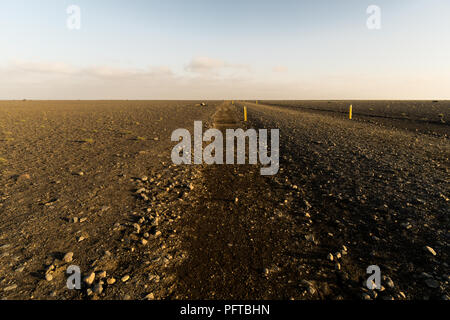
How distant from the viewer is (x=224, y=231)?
5.01 meters

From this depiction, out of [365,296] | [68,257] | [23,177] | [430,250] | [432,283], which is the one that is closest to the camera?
[365,296]

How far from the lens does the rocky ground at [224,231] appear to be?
3.45m

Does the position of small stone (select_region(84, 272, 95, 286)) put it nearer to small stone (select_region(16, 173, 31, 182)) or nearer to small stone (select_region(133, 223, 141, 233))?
small stone (select_region(133, 223, 141, 233))

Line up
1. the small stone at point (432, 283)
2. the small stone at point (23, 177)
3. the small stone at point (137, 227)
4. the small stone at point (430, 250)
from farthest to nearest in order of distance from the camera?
the small stone at point (23, 177) → the small stone at point (137, 227) → the small stone at point (430, 250) → the small stone at point (432, 283)

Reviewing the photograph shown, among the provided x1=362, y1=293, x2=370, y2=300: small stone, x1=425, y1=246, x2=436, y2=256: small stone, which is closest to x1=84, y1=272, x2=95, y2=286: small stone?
x1=362, y1=293, x2=370, y2=300: small stone

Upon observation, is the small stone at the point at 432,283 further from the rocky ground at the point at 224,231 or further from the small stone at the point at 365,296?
the small stone at the point at 365,296

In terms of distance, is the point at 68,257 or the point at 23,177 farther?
the point at 23,177

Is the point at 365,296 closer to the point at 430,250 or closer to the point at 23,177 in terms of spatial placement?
the point at 430,250

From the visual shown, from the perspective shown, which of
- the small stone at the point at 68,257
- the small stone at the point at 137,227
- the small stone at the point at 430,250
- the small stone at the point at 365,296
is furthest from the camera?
the small stone at the point at 137,227

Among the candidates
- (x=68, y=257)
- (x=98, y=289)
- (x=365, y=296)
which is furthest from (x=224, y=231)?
(x=68, y=257)

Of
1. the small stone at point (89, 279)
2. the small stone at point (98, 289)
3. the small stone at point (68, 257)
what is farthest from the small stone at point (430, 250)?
the small stone at point (68, 257)

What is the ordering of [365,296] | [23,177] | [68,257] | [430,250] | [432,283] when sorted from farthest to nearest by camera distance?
[23,177] → [430,250] → [68,257] → [432,283] → [365,296]
